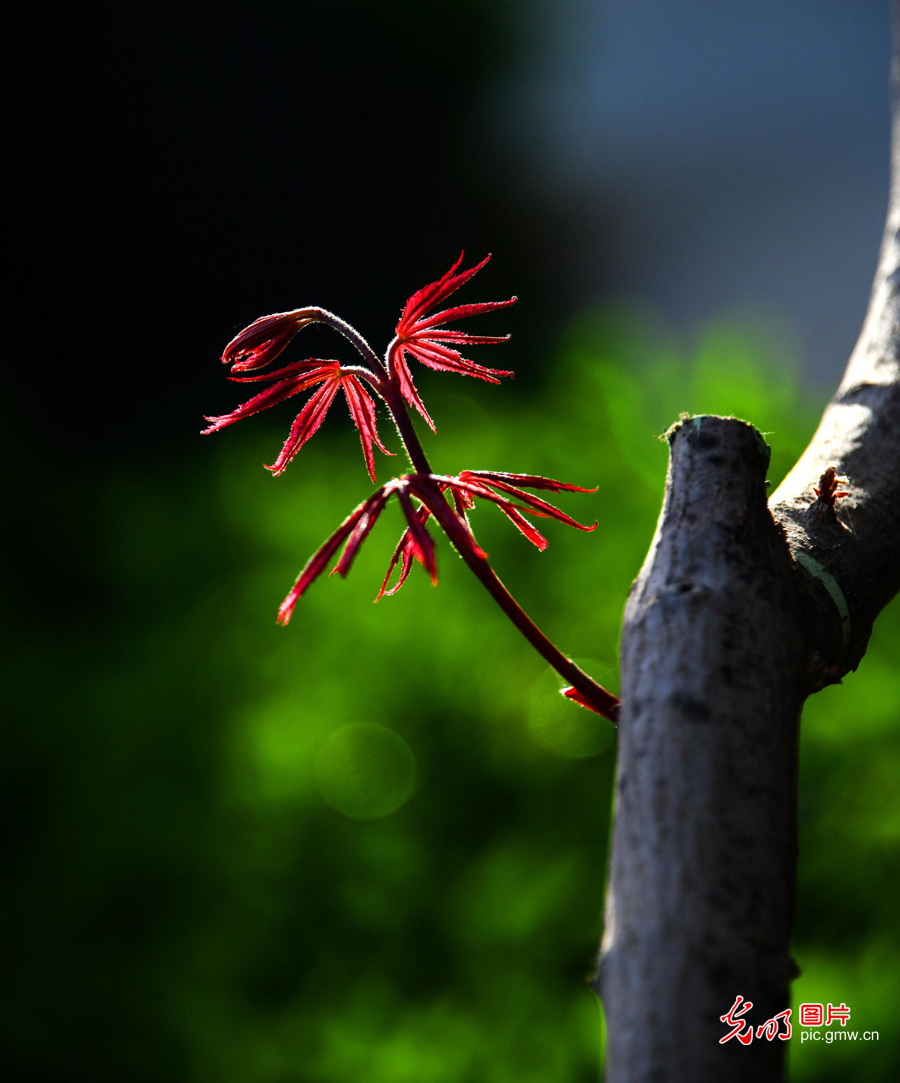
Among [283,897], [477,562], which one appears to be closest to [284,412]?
[283,897]

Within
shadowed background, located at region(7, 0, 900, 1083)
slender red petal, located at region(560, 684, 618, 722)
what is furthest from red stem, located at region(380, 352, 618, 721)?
shadowed background, located at region(7, 0, 900, 1083)

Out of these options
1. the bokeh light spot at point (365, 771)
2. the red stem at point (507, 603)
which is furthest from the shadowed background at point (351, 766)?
the red stem at point (507, 603)

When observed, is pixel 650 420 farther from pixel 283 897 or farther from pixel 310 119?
pixel 310 119

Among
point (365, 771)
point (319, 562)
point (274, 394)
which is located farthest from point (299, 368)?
point (365, 771)

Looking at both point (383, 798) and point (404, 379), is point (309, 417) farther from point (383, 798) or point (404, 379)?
point (383, 798)

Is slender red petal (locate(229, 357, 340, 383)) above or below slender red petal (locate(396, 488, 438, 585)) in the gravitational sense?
above

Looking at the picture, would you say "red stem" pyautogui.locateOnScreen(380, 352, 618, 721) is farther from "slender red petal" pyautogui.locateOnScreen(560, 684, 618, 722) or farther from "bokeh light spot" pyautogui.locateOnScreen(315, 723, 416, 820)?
"bokeh light spot" pyautogui.locateOnScreen(315, 723, 416, 820)
